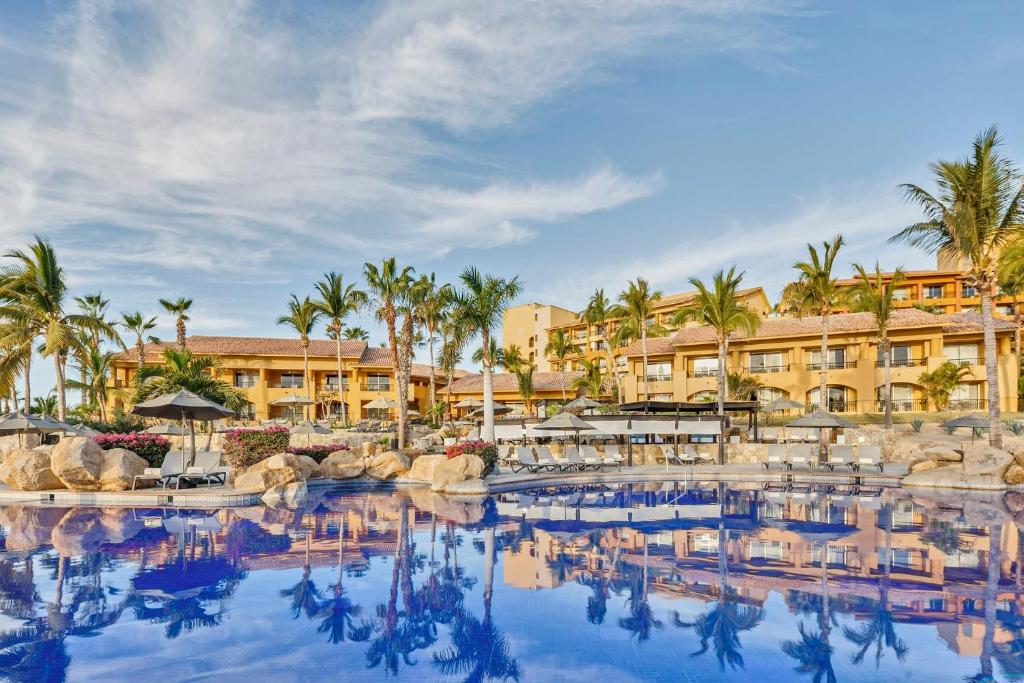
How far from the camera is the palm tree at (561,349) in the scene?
4838 cm

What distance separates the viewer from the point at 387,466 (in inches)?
730

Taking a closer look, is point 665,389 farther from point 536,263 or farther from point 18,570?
point 18,570

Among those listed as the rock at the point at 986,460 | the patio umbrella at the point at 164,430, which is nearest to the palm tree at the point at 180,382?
the patio umbrella at the point at 164,430

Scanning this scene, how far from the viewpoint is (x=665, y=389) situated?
39875 millimetres

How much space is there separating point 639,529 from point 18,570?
10.3 meters

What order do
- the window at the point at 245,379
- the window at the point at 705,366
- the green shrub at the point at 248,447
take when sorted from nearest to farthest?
the green shrub at the point at 248,447 < the window at the point at 705,366 < the window at the point at 245,379

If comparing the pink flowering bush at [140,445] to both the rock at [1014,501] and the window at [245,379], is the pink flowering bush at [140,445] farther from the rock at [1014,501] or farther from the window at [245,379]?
the window at [245,379]

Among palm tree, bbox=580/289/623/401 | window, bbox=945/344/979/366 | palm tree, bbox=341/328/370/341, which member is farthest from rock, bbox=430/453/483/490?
palm tree, bbox=341/328/370/341

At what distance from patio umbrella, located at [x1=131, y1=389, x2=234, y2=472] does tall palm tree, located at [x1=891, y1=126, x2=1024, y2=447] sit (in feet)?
74.7

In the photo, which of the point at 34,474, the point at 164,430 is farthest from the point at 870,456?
the point at 164,430

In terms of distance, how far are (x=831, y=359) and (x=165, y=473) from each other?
1344 inches

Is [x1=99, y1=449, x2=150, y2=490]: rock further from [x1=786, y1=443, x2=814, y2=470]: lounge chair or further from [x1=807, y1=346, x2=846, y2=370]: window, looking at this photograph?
[x1=807, y1=346, x2=846, y2=370]: window

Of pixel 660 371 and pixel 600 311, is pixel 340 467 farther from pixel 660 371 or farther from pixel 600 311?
pixel 660 371

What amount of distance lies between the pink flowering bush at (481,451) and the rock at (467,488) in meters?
1.12
